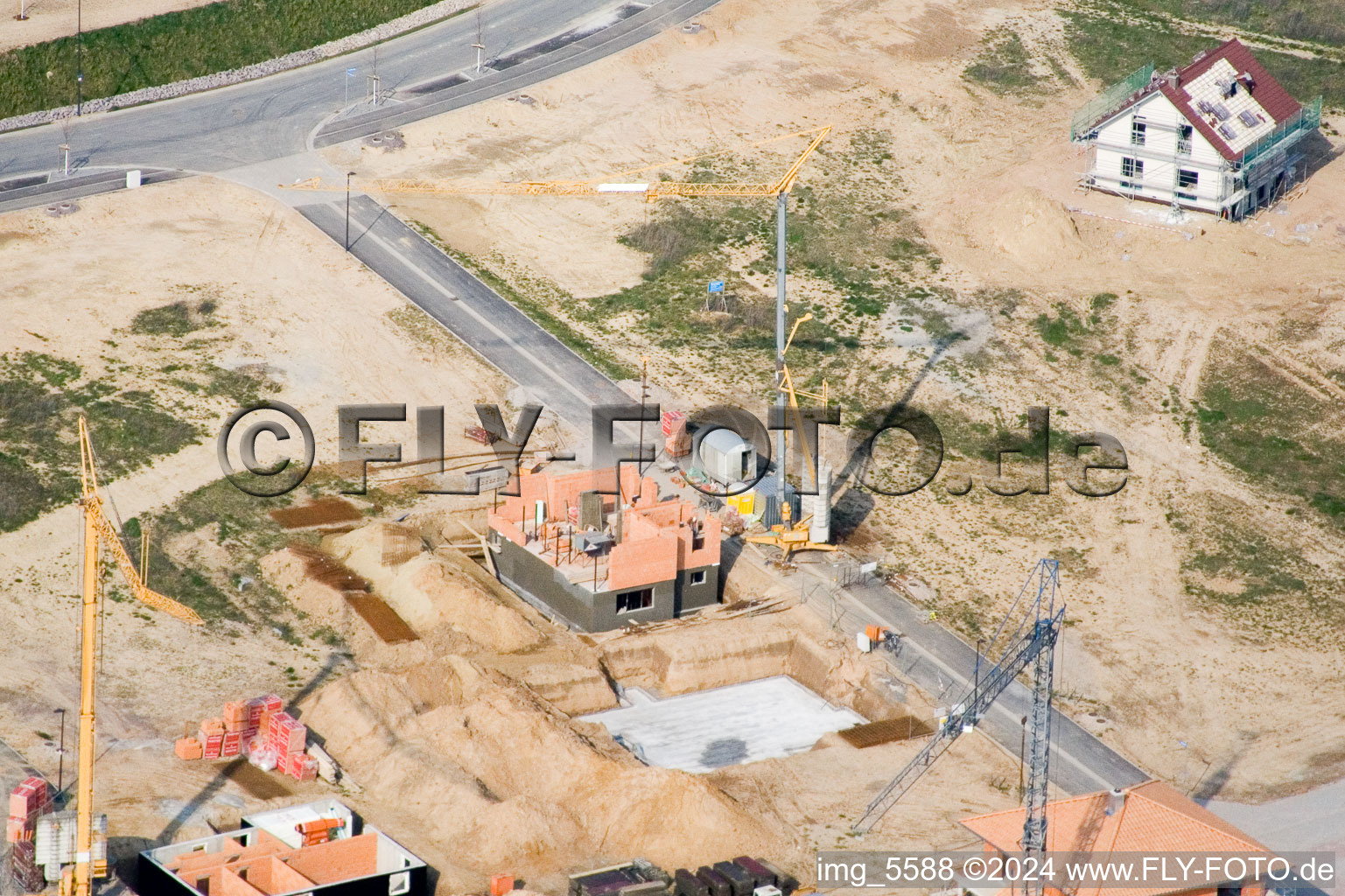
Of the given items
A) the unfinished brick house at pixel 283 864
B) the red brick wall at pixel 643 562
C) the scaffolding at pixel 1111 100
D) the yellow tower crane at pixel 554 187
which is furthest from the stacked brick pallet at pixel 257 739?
the scaffolding at pixel 1111 100

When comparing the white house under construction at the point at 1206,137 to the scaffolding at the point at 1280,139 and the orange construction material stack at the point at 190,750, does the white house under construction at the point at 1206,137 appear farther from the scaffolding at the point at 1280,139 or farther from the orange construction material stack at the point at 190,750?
the orange construction material stack at the point at 190,750

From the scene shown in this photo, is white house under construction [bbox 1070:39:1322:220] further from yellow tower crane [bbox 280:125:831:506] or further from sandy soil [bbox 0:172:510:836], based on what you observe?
sandy soil [bbox 0:172:510:836]

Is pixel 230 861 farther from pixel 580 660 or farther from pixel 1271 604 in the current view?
pixel 1271 604

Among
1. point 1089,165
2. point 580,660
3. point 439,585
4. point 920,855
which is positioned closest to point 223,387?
point 439,585

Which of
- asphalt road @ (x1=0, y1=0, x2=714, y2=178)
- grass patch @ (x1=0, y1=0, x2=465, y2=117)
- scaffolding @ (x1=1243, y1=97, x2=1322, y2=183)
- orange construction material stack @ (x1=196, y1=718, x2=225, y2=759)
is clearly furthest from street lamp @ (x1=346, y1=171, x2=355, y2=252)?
scaffolding @ (x1=1243, y1=97, x2=1322, y2=183)

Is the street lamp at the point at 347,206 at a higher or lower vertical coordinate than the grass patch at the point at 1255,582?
higher

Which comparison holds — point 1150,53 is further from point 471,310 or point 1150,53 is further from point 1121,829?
point 1121,829
